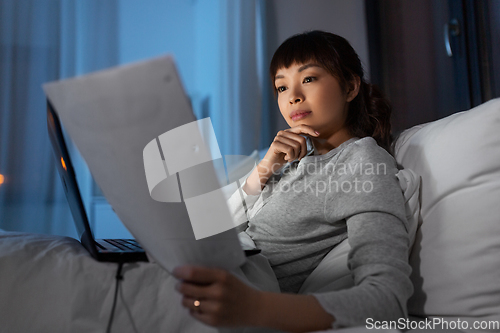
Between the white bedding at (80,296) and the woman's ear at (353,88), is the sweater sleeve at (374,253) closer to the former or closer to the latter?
the white bedding at (80,296)

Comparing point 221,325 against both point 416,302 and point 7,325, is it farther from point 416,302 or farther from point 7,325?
point 416,302

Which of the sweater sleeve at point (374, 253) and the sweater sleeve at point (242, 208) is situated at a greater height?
the sweater sleeve at point (374, 253)

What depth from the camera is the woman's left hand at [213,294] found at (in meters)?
0.38

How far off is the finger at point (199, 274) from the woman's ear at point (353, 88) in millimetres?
700

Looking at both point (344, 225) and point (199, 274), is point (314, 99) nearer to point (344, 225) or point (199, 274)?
point (344, 225)

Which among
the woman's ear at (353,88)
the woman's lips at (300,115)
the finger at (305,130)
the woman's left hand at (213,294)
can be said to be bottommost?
the woman's left hand at (213,294)

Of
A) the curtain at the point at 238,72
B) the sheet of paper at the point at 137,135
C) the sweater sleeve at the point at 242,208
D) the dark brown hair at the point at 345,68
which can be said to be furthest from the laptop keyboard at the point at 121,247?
the curtain at the point at 238,72

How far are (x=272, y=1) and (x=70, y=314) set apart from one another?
7.26ft

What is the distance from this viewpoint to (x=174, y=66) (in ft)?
0.96

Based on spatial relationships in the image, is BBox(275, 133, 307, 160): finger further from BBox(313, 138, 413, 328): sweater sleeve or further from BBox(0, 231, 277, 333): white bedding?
BBox(0, 231, 277, 333): white bedding

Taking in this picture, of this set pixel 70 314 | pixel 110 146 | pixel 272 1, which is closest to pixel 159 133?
pixel 110 146

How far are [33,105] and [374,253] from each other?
1.92 m

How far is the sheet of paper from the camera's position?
0.99ft

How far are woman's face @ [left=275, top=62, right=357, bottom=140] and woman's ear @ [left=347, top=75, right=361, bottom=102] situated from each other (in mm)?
31
